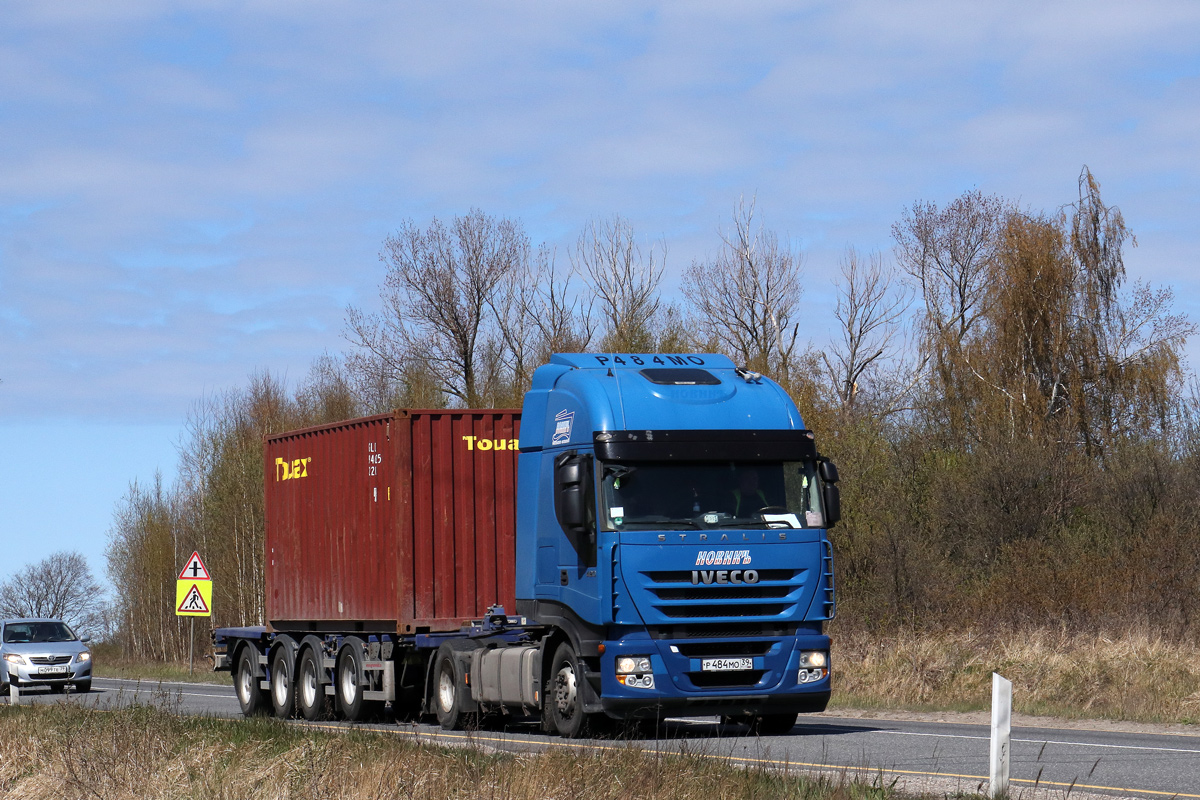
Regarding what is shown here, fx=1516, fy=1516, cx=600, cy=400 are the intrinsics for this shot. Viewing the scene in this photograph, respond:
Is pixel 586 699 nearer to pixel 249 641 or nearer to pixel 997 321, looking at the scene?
pixel 249 641

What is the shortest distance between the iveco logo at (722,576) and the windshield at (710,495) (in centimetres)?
46

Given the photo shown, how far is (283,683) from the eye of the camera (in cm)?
2183

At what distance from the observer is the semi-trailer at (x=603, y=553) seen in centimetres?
1445

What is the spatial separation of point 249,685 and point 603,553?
1042cm

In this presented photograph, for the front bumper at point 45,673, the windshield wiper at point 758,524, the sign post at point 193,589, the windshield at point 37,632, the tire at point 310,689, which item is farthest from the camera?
the windshield at point 37,632

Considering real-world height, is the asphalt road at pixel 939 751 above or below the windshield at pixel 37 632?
below

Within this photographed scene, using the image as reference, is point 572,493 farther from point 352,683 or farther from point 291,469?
point 291,469

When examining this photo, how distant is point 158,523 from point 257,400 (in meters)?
8.69

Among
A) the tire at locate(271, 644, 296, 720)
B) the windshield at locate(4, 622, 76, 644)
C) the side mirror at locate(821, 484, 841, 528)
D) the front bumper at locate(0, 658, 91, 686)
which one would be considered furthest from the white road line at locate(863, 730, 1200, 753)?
the windshield at locate(4, 622, 76, 644)

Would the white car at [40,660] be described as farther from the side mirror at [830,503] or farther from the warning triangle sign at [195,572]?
the side mirror at [830,503]

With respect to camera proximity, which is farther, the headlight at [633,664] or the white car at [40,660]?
the white car at [40,660]

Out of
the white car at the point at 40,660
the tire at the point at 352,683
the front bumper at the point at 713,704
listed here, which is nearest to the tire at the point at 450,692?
the tire at the point at 352,683

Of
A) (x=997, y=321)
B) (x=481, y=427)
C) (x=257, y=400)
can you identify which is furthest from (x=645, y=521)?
(x=257, y=400)

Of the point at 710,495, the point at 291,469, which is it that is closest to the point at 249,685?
the point at 291,469
